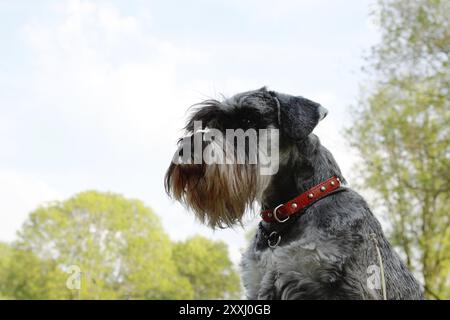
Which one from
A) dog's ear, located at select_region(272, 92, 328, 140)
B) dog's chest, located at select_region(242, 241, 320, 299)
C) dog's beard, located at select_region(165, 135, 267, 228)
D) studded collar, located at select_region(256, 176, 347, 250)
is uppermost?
dog's ear, located at select_region(272, 92, 328, 140)

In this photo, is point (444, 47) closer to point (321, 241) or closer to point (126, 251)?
point (321, 241)

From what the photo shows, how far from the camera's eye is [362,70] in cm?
2108

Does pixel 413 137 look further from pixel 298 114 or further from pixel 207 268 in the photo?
pixel 207 268

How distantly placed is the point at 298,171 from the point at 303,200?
0.30 metres

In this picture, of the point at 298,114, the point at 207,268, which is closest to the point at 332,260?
the point at 298,114

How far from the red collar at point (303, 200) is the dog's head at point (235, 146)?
0.28 meters

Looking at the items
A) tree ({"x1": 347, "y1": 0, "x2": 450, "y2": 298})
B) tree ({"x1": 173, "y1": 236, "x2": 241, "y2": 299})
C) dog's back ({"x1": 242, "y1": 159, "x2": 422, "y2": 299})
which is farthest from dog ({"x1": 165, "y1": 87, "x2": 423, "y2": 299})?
tree ({"x1": 173, "y1": 236, "x2": 241, "y2": 299})

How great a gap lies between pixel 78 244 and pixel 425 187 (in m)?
17.7

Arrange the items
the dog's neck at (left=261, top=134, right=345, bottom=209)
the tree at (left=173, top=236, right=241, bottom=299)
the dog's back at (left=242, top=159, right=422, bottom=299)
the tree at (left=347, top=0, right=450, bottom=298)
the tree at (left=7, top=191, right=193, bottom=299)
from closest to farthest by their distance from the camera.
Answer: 1. the dog's back at (left=242, top=159, right=422, bottom=299)
2. the dog's neck at (left=261, top=134, right=345, bottom=209)
3. the tree at (left=347, top=0, right=450, bottom=298)
4. the tree at (left=7, top=191, right=193, bottom=299)
5. the tree at (left=173, top=236, right=241, bottom=299)

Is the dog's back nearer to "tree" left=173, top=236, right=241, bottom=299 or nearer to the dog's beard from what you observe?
the dog's beard

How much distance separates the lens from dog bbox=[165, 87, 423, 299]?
13.4 ft

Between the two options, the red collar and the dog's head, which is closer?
the red collar

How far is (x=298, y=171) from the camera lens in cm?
456
